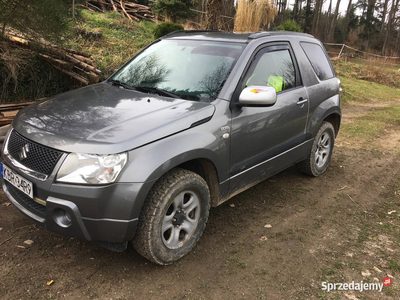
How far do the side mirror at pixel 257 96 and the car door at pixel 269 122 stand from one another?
11 cm

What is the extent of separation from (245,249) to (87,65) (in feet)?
14.7

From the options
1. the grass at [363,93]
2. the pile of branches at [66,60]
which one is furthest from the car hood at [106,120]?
the grass at [363,93]

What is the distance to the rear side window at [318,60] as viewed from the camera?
4465mm

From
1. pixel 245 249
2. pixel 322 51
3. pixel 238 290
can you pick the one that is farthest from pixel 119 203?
pixel 322 51

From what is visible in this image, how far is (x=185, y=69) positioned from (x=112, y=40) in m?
7.29

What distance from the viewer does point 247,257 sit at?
3.13 metres

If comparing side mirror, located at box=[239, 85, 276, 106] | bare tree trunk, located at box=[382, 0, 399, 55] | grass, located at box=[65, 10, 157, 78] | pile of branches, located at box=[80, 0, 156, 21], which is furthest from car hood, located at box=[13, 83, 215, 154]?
bare tree trunk, located at box=[382, 0, 399, 55]

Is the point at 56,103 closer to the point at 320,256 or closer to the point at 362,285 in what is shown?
the point at 320,256

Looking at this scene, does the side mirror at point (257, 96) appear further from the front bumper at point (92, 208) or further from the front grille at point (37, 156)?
the front grille at point (37, 156)

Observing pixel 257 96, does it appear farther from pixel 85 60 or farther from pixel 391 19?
pixel 391 19

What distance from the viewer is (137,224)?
261 cm

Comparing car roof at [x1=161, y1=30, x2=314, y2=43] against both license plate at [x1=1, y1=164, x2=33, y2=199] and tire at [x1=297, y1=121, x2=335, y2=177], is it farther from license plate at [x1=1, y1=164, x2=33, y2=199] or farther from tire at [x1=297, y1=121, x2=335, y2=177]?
license plate at [x1=1, y1=164, x2=33, y2=199]

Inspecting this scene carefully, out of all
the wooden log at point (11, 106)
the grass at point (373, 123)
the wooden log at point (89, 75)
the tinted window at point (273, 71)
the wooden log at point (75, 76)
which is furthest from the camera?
the grass at point (373, 123)

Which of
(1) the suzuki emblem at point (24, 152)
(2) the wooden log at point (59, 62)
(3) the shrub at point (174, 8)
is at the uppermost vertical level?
(3) the shrub at point (174, 8)
